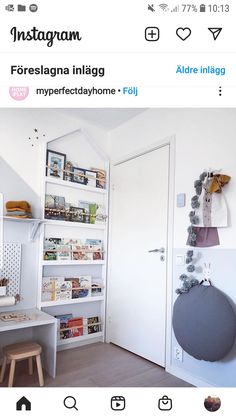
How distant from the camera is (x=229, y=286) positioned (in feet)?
5.14

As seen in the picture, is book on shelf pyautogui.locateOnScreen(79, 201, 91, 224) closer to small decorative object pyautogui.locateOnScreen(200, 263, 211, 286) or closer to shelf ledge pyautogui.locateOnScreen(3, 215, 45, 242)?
shelf ledge pyautogui.locateOnScreen(3, 215, 45, 242)

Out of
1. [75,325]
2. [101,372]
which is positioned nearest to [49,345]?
[101,372]

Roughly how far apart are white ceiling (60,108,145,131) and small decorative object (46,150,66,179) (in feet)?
1.30

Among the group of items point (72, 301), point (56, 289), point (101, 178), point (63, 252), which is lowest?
point (72, 301)

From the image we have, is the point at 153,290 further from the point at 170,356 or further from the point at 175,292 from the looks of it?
the point at 170,356

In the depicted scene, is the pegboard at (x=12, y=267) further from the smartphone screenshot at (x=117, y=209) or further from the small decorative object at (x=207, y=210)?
the small decorative object at (x=207, y=210)

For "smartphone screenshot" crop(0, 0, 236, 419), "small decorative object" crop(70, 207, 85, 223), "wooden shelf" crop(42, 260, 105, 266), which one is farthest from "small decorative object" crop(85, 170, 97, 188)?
"wooden shelf" crop(42, 260, 105, 266)

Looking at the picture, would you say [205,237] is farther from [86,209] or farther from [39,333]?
[39,333]

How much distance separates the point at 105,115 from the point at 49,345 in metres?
1.86

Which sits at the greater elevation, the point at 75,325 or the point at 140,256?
the point at 140,256
